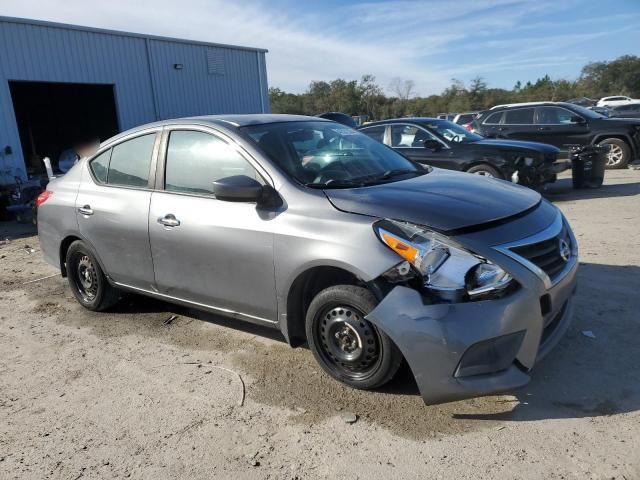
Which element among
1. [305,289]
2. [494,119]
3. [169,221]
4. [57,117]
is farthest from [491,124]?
[57,117]

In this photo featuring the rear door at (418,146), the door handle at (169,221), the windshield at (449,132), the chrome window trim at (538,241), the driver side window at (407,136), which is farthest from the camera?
the driver side window at (407,136)

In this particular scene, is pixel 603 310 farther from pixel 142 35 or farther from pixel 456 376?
pixel 142 35

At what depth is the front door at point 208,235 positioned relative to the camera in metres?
3.41

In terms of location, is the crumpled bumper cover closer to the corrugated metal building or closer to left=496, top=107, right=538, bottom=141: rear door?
left=496, top=107, right=538, bottom=141: rear door

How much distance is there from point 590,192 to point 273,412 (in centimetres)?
907

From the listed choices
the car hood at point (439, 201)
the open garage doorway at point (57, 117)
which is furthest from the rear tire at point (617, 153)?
the open garage doorway at point (57, 117)

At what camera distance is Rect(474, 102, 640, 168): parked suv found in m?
12.1

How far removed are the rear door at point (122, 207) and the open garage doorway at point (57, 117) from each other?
15040 millimetres

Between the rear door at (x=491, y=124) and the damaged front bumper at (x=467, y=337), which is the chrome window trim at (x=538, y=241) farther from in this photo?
the rear door at (x=491, y=124)

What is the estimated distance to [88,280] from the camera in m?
4.88

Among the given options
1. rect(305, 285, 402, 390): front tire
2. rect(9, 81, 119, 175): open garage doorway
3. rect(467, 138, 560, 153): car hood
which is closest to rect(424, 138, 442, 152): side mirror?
rect(467, 138, 560, 153): car hood

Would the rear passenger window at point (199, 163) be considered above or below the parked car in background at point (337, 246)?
above

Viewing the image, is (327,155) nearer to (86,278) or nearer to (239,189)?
(239,189)

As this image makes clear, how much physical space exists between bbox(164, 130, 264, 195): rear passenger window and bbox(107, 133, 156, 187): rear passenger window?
0.27m
